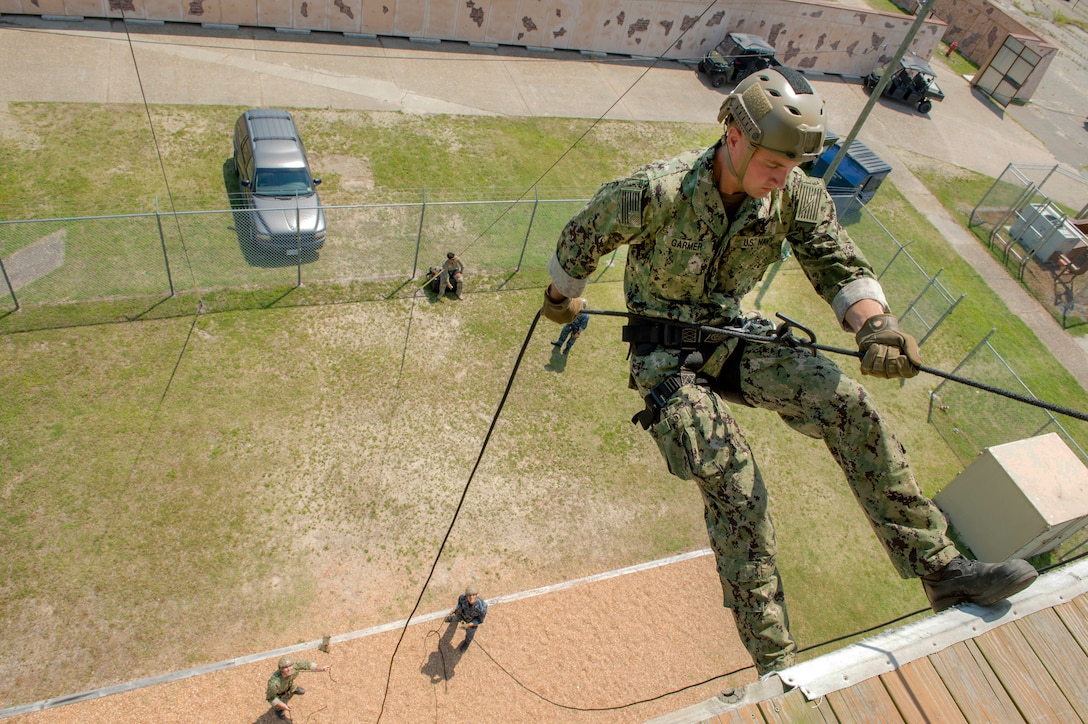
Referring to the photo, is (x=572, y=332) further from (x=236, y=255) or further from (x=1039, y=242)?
(x=1039, y=242)

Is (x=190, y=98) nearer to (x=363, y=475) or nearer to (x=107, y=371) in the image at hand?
(x=107, y=371)

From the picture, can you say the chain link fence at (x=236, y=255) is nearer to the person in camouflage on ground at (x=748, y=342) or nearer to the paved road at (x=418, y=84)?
the paved road at (x=418, y=84)

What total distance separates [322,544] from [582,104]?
17424 millimetres

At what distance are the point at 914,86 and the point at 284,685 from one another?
101ft

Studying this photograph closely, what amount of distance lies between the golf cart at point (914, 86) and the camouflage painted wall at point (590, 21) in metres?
2.05

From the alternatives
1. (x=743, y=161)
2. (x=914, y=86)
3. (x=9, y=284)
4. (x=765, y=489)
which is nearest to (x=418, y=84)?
(x=9, y=284)

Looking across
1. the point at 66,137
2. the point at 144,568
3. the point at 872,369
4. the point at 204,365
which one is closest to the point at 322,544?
the point at 144,568

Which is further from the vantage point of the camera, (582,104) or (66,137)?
(582,104)

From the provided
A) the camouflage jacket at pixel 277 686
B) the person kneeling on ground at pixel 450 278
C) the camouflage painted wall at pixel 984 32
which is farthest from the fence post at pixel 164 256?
the camouflage painted wall at pixel 984 32

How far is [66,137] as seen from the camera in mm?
16234

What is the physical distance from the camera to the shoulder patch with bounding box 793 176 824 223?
19.9 ft

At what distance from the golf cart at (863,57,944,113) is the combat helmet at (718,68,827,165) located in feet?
88.6

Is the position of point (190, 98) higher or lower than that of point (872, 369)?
lower

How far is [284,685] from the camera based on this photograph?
8430mm
